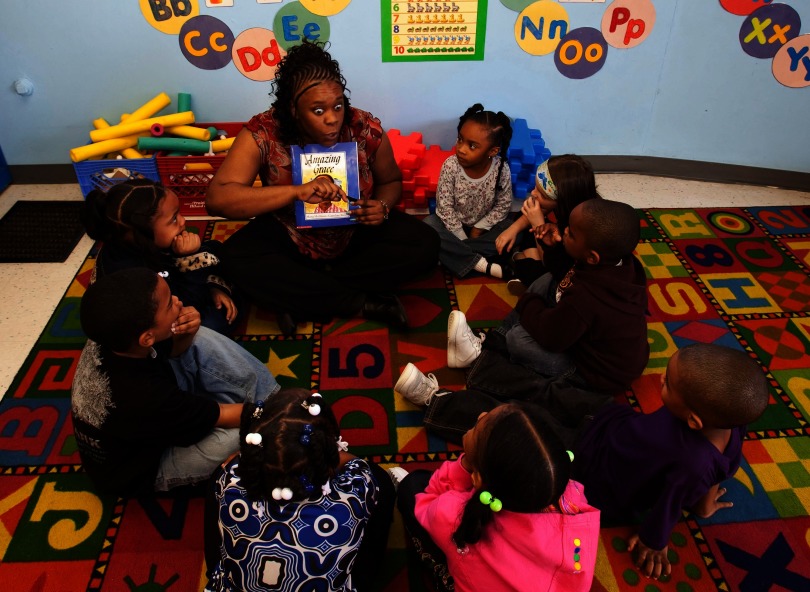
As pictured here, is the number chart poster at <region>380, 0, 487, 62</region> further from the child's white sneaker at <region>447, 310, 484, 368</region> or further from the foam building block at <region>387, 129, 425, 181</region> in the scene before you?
the child's white sneaker at <region>447, 310, 484, 368</region>

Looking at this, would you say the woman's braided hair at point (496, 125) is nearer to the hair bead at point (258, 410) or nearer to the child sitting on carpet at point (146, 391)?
the child sitting on carpet at point (146, 391)

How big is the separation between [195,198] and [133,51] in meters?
0.76

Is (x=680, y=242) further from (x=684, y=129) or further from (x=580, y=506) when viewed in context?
(x=580, y=506)

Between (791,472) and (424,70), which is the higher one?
(424,70)

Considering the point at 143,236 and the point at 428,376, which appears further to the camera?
the point at 428,376

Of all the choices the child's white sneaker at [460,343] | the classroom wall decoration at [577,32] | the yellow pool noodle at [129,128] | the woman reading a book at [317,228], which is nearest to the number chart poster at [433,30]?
the classroom wall decoration at [577,32]

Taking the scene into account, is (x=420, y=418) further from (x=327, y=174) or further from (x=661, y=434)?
(x=327, y=174)

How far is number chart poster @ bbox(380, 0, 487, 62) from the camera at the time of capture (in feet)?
9.32

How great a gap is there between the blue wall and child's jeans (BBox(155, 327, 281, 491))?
65.8 inches

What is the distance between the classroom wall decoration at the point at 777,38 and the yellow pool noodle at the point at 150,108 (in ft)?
9.10

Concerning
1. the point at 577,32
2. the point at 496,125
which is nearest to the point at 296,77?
the point at 496,125

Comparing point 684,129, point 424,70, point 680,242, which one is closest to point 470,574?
point 680,242

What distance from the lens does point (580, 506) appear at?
1.33 metres

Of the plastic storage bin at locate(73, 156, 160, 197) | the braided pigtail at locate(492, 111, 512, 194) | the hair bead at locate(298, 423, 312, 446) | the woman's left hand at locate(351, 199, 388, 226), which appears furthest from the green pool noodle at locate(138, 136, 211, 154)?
the hair bead at locate(298, 423, 312, 446)
